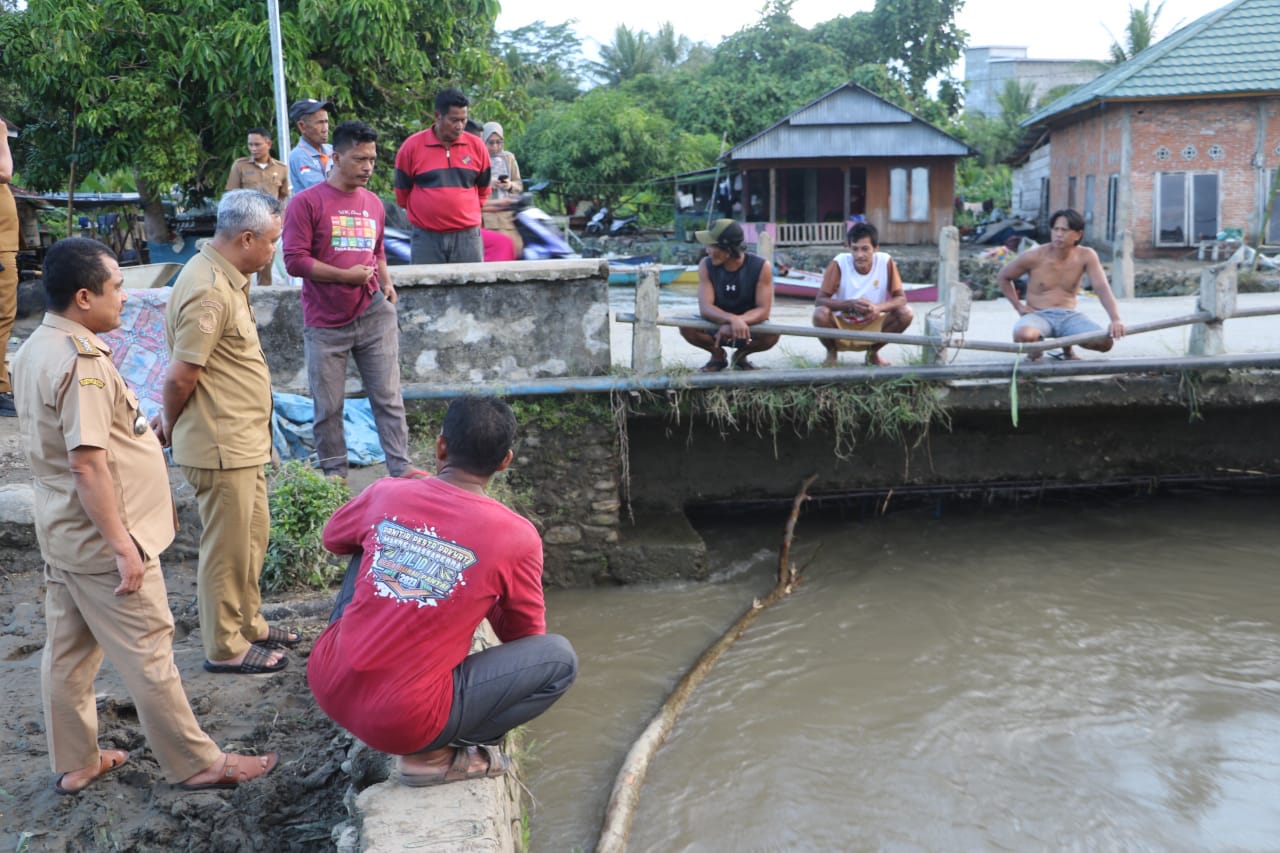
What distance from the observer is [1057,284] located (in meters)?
7.52

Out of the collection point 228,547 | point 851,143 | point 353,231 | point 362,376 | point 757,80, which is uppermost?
point 757,80

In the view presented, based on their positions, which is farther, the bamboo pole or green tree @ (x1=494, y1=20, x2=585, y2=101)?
green tree @ (x1=494, y1=20, x2=585, y2=101)

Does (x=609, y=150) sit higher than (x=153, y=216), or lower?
higher

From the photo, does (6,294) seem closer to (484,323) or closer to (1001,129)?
(484,323)

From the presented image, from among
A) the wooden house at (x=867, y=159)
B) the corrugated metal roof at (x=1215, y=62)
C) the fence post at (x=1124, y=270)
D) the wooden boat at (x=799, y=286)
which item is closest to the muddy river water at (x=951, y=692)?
the fence post at (x=1124, y=270)

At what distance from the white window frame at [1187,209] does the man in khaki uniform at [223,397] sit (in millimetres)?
20919

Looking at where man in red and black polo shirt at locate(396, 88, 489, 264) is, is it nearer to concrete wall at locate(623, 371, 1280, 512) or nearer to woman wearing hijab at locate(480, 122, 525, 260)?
woman wearing hijab at locate(480, 122, 525, 260)

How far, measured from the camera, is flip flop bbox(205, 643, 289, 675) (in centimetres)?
397

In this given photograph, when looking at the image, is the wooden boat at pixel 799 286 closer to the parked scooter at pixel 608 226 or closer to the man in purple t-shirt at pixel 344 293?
the parked scooter at pixel 608 226

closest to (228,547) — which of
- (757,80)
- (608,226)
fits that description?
(608,226)

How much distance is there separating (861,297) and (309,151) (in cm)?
380

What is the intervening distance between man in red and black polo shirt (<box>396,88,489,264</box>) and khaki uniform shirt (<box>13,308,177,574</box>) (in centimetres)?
376

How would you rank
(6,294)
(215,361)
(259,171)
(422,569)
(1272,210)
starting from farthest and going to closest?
(1272,210) < (259,171) < (6,294) < (215,361) < (422,569)

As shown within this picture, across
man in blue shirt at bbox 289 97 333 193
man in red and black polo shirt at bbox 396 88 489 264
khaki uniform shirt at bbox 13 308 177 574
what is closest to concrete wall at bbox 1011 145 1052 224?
man in red and black polo shirt at bbox 396 88 489 264
